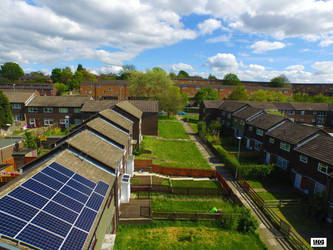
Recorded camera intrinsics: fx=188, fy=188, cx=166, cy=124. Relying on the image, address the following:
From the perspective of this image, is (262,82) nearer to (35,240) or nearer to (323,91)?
(323,91)

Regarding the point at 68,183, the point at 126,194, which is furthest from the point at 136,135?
the point at 68,183

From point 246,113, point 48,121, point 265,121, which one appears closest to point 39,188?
point 265,121

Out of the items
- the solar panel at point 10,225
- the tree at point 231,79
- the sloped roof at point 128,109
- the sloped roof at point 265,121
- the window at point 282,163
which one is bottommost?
the window at point 282,163

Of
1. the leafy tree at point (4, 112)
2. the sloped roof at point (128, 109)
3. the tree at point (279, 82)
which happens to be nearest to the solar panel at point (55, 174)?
the sloped roof at point (128, 109)

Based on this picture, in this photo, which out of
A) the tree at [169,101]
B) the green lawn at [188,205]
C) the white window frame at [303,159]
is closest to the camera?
the green lawn at [188,205]

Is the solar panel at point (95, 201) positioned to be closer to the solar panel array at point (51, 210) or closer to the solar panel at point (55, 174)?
the solar panel array at point (51, 210)

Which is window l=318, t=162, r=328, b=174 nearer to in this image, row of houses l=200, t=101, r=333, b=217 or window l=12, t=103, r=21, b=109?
row of houses l=200, t=101, r=333, b=217

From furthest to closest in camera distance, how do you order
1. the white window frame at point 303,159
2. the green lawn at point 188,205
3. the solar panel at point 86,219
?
the white window frame at point 303,159
the green lawn at point 188,205
the solar panel at point 86,219

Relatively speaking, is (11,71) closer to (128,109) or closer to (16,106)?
(16,106)

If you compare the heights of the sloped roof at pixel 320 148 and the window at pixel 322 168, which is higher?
the sloped roof at pixel 320 148
